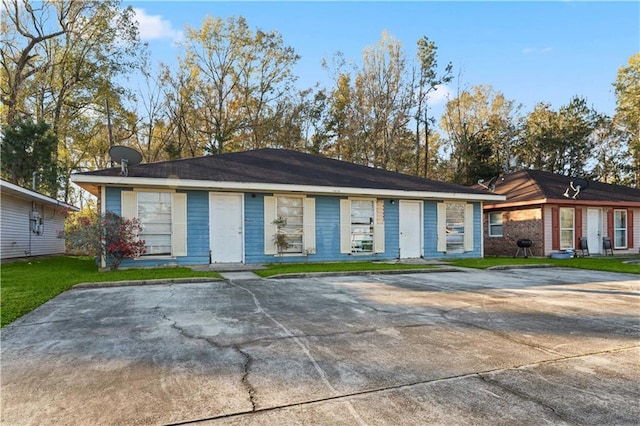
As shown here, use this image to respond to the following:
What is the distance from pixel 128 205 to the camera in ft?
34.9

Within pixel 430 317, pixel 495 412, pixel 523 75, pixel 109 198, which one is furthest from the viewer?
pixel 523 75

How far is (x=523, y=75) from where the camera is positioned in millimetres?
19391

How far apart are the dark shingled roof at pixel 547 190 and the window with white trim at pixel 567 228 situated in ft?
2.35

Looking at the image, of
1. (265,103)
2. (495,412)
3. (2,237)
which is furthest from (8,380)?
(265,103)

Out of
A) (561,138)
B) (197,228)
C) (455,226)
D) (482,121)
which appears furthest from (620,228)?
(197,228)

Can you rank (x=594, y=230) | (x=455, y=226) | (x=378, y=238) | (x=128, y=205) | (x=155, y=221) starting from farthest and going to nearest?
(x=594, y=230)
(x=455, y=226)
(x=378, y=238)
(x=155, y=221)
(x=128, y=205)

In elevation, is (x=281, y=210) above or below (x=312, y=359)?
above

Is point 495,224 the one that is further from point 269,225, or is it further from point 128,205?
point 128,205

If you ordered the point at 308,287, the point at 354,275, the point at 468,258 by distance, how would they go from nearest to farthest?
1. the point at 308,287
2. the point at 354,275
3. the point at 468,258

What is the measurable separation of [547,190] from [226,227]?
→ 13787 millimetres

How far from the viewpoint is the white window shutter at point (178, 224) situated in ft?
36.0

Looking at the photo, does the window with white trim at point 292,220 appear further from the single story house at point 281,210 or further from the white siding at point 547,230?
the white siding at point 547,230

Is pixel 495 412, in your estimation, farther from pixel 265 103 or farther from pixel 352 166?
pixel 265 103

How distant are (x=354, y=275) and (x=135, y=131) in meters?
23.3
